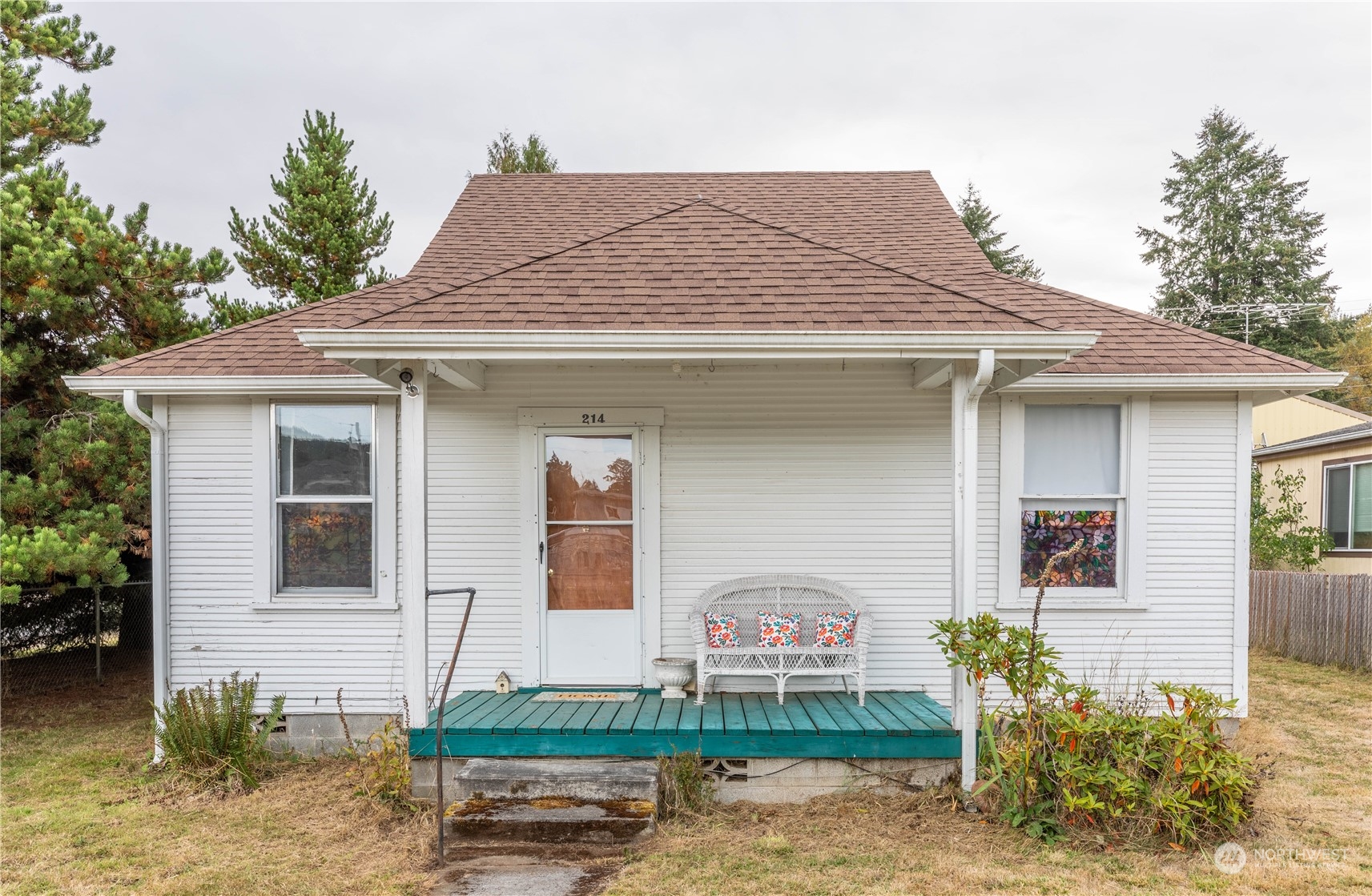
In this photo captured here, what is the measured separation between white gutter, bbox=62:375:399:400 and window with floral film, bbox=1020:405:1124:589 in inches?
185

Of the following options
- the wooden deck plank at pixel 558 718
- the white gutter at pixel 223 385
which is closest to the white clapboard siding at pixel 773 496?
the wooden deck plank at pixel 558 718

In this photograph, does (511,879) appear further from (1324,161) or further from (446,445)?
(1324,161)

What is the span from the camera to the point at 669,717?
17.3ft

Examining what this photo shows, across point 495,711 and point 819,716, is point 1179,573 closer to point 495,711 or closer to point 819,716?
point 819,716

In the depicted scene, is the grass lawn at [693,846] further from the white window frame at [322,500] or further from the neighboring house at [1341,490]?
the neighboring house at [1341,490]

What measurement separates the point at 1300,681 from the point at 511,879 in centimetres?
886

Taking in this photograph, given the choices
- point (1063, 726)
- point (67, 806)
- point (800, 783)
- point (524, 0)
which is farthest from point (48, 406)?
point (1063, 726)

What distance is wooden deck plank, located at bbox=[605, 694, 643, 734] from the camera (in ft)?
16.3

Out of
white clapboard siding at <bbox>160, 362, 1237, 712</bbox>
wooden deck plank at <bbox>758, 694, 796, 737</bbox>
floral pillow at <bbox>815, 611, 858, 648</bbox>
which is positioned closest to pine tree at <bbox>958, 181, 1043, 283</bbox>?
white clapboard siding at <bbox>160, 362, 1237, 712</bbox>

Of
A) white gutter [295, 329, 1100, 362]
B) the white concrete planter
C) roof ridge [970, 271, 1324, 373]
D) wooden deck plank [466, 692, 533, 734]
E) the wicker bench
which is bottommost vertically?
wooden deck plank [466, 692, 533, 734]

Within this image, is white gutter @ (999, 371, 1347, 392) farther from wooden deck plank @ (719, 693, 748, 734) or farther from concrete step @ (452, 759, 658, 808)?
concrete step @ (452, 759, 658, 808)

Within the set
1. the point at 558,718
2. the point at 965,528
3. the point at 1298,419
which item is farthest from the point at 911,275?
the point at 1298,419

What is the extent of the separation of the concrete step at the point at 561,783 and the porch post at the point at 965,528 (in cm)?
178

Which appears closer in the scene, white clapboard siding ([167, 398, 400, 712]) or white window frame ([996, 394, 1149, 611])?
white window frame ([996, 394, 1149, 611])
